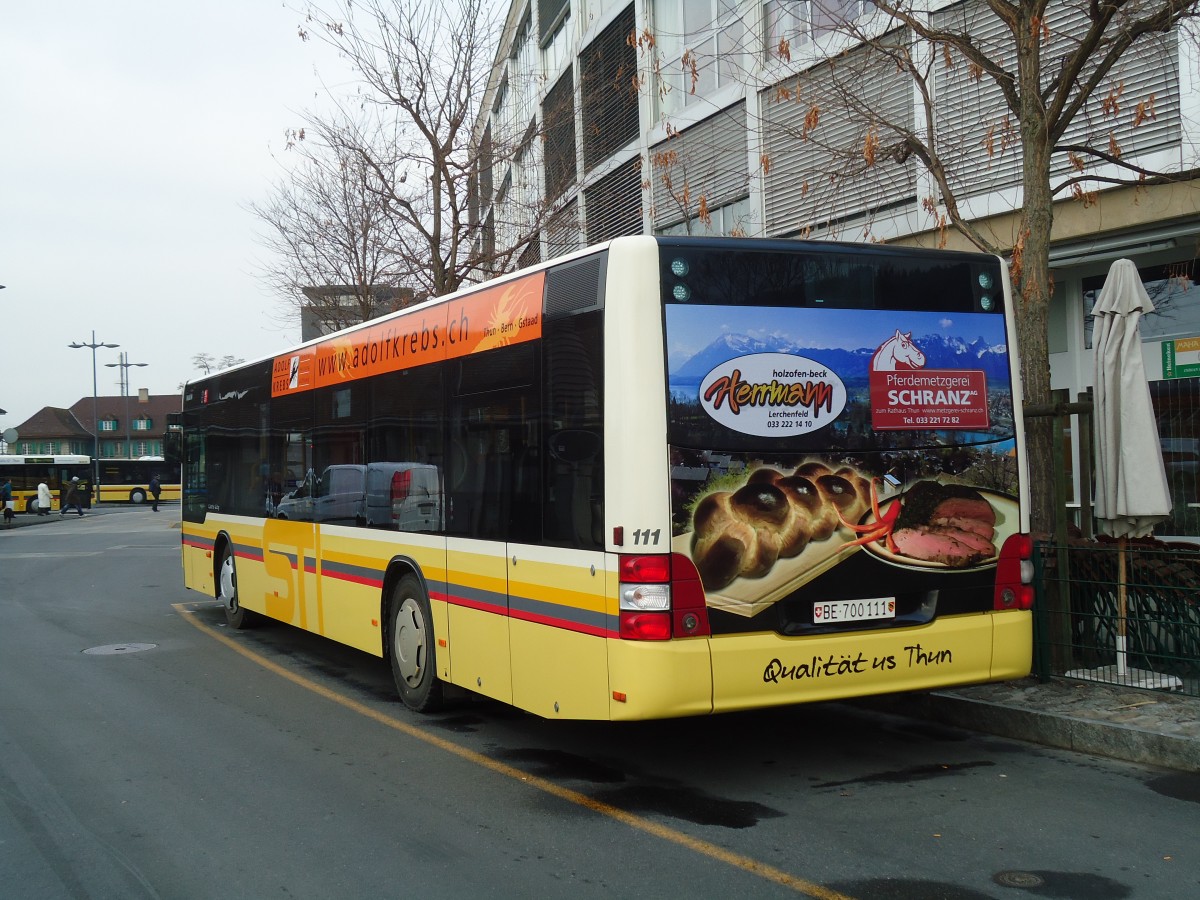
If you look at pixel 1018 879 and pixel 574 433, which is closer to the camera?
pixel 1018 879

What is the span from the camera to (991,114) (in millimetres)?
13242

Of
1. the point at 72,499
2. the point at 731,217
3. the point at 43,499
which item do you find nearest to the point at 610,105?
the point at 731,217

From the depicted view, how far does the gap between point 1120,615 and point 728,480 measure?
3.79 m

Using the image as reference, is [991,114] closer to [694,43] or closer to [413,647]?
[694,43]

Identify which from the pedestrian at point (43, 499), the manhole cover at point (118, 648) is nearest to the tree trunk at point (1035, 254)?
the manhole cover at point (118, 648)

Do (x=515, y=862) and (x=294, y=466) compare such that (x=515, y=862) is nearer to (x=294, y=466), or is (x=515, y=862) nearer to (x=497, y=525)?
(x=497, y=525)

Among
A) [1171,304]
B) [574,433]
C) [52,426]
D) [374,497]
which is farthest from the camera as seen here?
[52,426]

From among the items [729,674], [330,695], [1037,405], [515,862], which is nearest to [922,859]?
[729,674]

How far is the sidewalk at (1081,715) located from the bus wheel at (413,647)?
3254 millimetres

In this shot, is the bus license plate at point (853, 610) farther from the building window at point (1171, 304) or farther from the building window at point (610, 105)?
the building window at point (610, 105)

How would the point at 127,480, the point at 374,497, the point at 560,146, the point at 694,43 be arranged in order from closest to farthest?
the point at 374,497
the point at 694,43
the point at 560,146
the point at 127,480

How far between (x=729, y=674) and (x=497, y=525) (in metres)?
1.90

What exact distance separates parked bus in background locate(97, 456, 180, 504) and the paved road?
67075 millimetres

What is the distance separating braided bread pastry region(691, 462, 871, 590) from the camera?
582 cm
